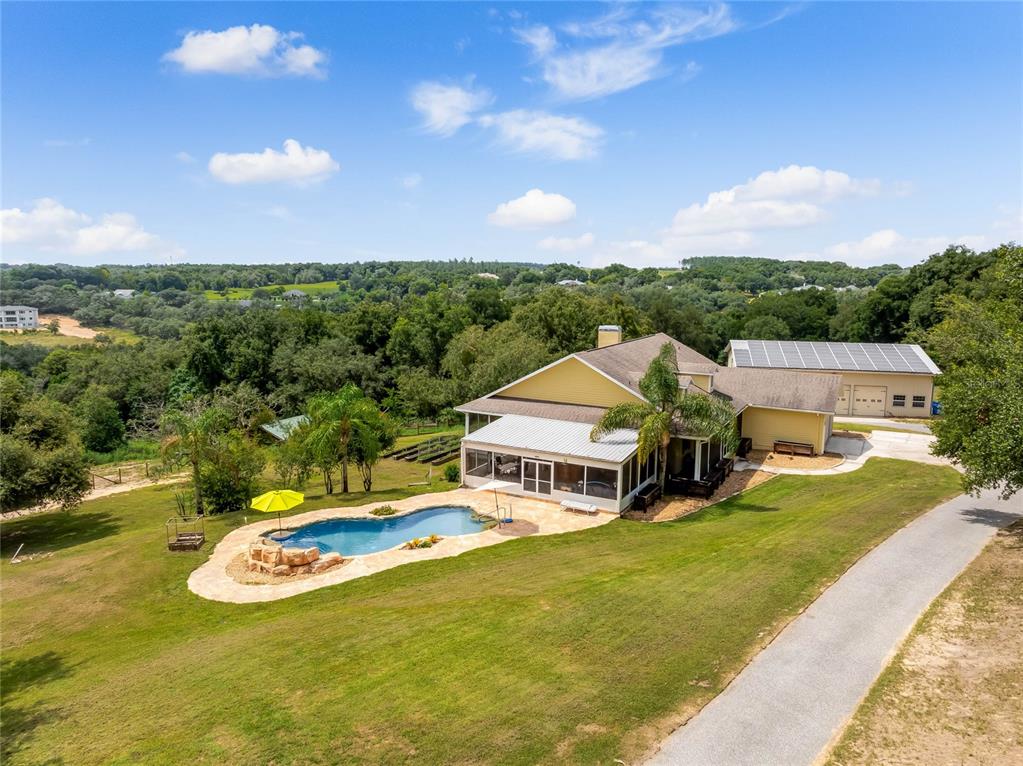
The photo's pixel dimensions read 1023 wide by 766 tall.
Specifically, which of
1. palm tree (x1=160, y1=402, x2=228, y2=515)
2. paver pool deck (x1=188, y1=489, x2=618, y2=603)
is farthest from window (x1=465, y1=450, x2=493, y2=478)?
palm tree (x1=160, y1=402, x2=228, y2=515)

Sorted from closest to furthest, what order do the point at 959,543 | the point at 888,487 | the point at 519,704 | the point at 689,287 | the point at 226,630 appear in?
1. the point at 519,704
2. the point at 226,630
3. the point at 959,543
4. the point at 888,487
5. the point at 689,287

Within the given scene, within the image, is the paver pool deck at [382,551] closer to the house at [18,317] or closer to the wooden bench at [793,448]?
the wooden bench at [793,448]

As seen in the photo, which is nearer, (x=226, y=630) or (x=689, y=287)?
(x=226, y=630)

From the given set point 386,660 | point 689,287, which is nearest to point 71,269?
point 689,287

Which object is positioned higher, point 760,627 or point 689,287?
point 689,287

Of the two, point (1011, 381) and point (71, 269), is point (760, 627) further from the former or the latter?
point (71, 269)

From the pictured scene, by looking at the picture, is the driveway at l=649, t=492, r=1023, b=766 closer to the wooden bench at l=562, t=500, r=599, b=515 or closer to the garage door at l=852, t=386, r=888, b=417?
the wooden bench at l=562, t=500, r=599, b=515

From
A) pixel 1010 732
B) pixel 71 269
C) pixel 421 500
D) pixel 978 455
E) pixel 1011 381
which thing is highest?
pixel 71 269
